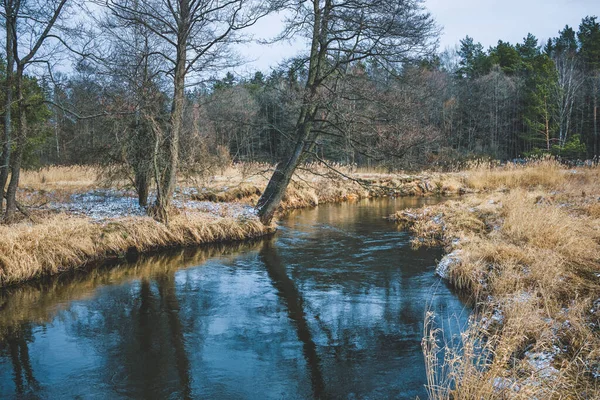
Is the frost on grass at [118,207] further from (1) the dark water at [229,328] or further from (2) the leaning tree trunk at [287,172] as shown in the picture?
(1) the dark water at [229,328]

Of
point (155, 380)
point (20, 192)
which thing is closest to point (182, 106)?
Result: point (20, 192)

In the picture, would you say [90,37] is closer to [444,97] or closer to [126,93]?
[126,93]

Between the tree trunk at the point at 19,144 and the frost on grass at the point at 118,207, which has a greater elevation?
the tree trunk at the point at 19,144

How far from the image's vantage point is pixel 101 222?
10195 millimetres

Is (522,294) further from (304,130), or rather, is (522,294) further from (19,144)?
(19,144)

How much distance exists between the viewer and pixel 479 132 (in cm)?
4259

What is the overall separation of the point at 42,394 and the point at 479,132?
44.1 meters

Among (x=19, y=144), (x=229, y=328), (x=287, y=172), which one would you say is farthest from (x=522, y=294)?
(x=19, y=144)

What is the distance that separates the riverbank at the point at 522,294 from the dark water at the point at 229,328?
0.63 meters

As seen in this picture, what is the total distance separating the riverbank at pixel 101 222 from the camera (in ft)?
27.1

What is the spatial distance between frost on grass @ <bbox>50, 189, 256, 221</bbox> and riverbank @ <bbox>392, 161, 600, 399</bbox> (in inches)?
216

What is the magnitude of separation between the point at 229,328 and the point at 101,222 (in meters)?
5.51

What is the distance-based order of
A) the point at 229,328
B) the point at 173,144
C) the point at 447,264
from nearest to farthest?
the point at 229,328 → the point at 447,264 → the point at 173,144

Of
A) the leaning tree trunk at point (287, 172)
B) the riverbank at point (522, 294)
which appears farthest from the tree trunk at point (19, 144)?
the riverbank at point (522, 294)
